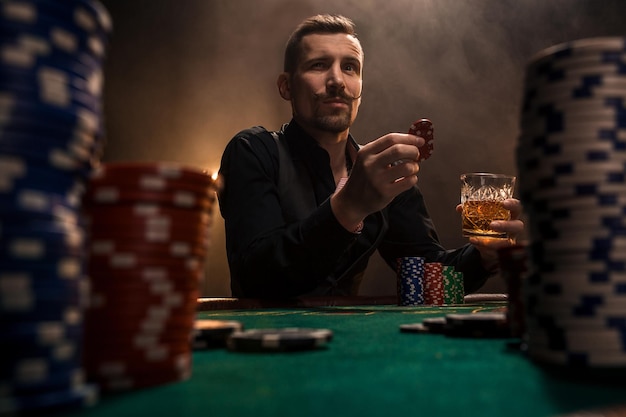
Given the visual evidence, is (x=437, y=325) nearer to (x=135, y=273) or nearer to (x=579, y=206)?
(x=579, y=206)

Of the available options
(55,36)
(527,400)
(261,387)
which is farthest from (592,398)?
(55,36)

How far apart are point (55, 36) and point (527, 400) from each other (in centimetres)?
71

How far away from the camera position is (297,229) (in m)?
3.04

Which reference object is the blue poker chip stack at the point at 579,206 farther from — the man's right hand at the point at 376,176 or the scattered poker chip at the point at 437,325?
the man's right hand at the point at 376,176

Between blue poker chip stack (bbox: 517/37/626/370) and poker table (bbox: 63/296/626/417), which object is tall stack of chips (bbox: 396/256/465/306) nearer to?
poker table (bbox: 63/296/626/417)

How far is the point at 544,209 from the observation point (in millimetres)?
973

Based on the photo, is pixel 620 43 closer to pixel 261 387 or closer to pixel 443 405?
pixel 443 405

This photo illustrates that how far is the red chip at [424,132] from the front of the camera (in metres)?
2.77

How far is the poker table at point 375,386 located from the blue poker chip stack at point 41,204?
0.23ft

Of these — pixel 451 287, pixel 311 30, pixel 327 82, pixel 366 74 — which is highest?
pixel 366 74

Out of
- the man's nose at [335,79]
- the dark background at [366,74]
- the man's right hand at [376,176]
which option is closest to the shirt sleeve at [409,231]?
the man's nose at [335,79]

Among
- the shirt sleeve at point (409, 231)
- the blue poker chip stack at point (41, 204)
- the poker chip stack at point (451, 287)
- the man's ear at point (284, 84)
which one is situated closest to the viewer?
the blue poker chip stack at point (41, 204)

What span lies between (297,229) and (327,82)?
1349mm

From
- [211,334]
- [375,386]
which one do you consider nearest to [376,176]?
[211,334]
